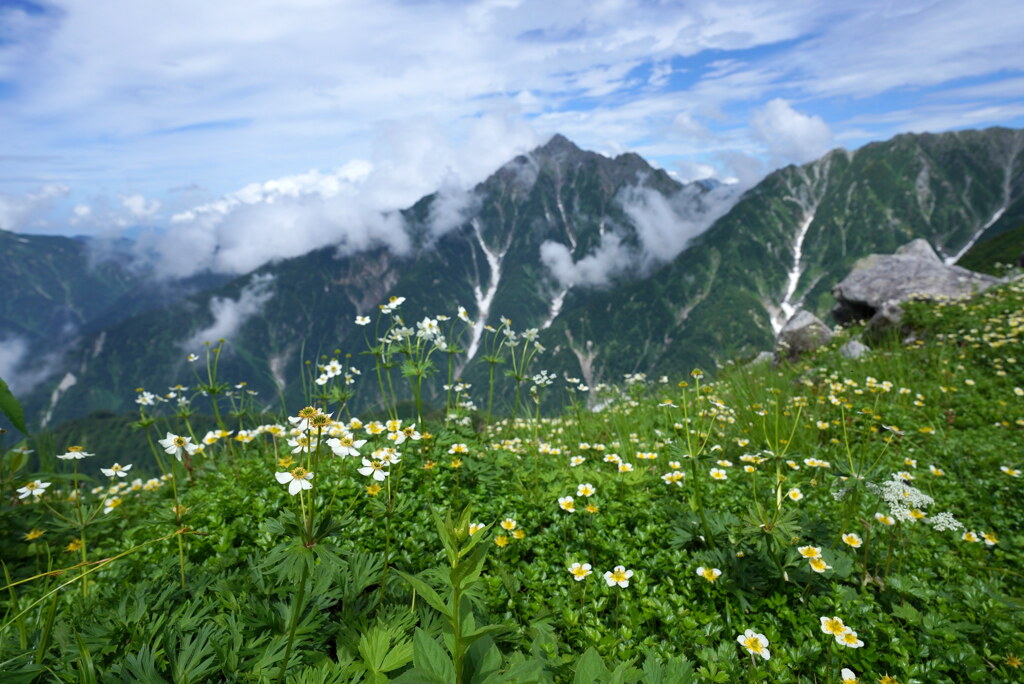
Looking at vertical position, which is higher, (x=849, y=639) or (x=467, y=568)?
(x=467, y=568)

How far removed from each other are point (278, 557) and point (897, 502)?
4.62m

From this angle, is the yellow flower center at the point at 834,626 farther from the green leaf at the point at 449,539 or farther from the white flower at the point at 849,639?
the green leaf at the point at 449,539

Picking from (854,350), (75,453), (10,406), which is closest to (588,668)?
(10,406)

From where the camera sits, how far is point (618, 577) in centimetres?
368

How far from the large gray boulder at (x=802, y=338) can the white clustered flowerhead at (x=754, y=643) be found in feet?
48.6

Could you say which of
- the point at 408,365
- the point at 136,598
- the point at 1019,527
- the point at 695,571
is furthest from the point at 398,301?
the point at 1019,527

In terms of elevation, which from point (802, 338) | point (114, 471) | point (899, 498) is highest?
point (114, 471)

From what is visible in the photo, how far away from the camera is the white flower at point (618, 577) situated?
11.9 feet

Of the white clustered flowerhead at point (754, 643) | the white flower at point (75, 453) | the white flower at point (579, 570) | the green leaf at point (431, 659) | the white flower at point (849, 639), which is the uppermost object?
the green leaf at point (431, 659)

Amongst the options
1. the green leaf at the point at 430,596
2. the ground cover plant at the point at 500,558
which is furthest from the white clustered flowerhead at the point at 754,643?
the green leaf at the point at 430,596

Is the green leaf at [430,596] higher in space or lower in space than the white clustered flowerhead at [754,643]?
higher

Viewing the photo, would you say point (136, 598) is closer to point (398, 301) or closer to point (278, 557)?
point (278, 557)

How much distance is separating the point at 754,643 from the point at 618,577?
97cm

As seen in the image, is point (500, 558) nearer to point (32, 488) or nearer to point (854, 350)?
point (32, 488)
